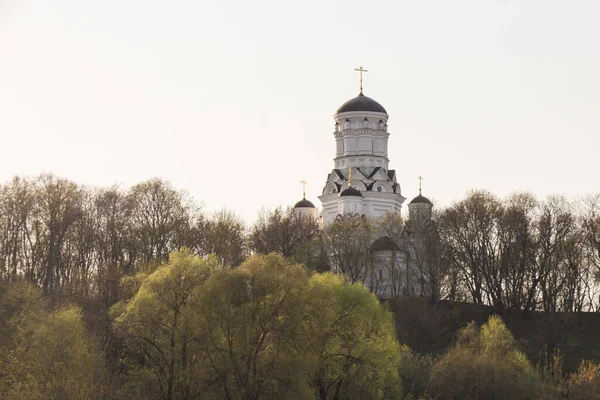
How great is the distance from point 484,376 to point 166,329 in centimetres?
1242

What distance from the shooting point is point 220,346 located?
39094 mm

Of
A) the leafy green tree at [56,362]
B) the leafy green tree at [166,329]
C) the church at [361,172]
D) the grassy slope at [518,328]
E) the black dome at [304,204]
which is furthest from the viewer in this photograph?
the black dome at [304,204]

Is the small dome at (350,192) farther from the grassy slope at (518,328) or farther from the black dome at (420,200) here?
the grassy slope at (518,328)

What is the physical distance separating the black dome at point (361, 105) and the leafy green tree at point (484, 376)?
34446 millimetres

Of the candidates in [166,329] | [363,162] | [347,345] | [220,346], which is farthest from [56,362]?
[363,162]

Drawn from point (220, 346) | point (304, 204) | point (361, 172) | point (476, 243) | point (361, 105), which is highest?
point (361, 105)

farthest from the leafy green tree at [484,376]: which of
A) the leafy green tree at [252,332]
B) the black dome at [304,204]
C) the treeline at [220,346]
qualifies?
the black dome at [304,204]

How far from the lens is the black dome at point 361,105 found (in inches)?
3142

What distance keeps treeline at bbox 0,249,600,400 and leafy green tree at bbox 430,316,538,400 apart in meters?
0.08

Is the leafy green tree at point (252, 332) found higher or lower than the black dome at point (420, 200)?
lower

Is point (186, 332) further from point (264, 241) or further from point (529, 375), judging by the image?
point (264, 241)

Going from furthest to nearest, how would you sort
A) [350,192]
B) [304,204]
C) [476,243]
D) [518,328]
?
[304,204] < [350,192] < [476,243] < [518,328]

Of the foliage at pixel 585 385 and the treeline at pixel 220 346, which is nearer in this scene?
the treeline at pixel 220 346

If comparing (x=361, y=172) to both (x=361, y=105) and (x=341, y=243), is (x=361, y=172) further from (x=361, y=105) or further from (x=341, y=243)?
(x=341, y=243)
